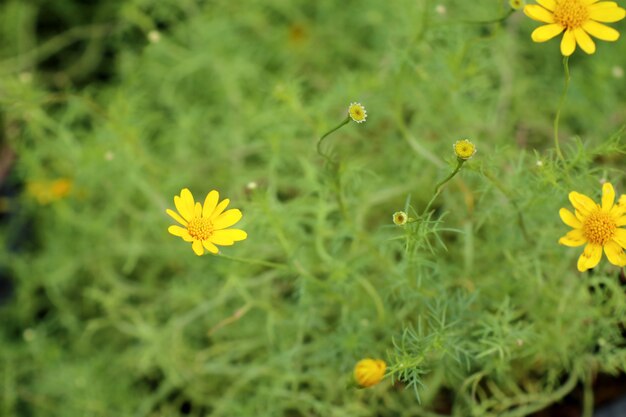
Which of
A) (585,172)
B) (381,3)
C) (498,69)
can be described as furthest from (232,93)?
(585,172)

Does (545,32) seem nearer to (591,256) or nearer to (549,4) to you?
(549,4)

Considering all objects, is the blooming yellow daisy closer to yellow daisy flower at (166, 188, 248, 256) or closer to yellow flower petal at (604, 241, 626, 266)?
yellow flower petal at (604, 241, 626, 266)

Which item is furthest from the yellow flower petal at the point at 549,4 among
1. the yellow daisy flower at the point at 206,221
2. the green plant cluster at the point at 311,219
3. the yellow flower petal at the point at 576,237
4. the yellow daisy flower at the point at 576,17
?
the yellow daisy flower at the point at 206,221

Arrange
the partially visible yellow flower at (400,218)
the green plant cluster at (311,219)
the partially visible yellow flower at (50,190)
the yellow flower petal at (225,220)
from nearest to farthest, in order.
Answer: the partially visible yellow flower at (400,218)
the yellow flower petal at (225,220)
the green plant cluster at (311,219)
the partially visible yellow flower at (50,190)

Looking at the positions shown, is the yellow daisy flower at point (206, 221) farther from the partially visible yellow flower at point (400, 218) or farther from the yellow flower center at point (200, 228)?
the partially visible yellow flower at point (400, 218)

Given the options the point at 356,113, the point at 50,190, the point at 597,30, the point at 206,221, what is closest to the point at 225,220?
the point at 206,221

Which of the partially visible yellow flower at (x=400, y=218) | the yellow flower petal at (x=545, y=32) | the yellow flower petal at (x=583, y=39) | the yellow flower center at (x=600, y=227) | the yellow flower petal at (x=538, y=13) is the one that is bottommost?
the yellow flower center at (x=600, y=227)

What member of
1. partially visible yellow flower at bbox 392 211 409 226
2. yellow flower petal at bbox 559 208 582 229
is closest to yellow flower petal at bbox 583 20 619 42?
yellow flower petal at bbox 559 208 582 229
